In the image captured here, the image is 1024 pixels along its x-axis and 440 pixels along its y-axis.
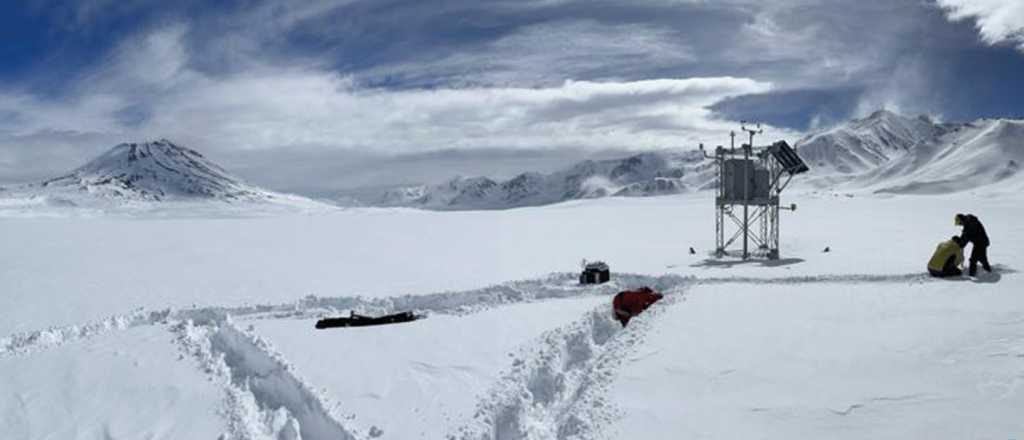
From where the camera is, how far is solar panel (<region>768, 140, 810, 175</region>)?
1144 inches

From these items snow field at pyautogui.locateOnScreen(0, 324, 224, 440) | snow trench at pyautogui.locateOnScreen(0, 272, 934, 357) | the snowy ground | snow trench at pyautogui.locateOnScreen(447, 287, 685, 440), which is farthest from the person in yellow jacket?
snow field at pyautogui.locateOnScreen(0, 324, 224, 440)

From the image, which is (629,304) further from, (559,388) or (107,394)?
(107,394)

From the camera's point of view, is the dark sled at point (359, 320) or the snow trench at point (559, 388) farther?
the dark sled at point (359, 320)

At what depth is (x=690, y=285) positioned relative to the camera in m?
21.7

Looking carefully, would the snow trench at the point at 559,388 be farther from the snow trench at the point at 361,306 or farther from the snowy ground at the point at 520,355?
the snow trench at the point at 361,306

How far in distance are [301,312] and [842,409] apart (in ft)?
45.5

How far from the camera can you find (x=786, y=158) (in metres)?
29.3

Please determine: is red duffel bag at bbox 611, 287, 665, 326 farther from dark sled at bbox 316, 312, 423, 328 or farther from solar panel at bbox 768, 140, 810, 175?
solar panel at bbox 768, 140, 810, 175

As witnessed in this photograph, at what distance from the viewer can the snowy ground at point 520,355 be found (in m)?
10.3

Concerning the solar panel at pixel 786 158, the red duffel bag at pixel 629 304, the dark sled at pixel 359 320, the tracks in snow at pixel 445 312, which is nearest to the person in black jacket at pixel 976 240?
the tracks in snow at pixel 445 312

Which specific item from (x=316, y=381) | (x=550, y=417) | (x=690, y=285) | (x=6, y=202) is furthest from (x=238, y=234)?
(x=6, y=202)

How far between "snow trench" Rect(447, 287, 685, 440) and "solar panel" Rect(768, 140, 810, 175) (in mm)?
15437

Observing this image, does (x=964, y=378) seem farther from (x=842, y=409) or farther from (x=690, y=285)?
(x=690, y=285)

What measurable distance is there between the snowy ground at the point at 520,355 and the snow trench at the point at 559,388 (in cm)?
5
